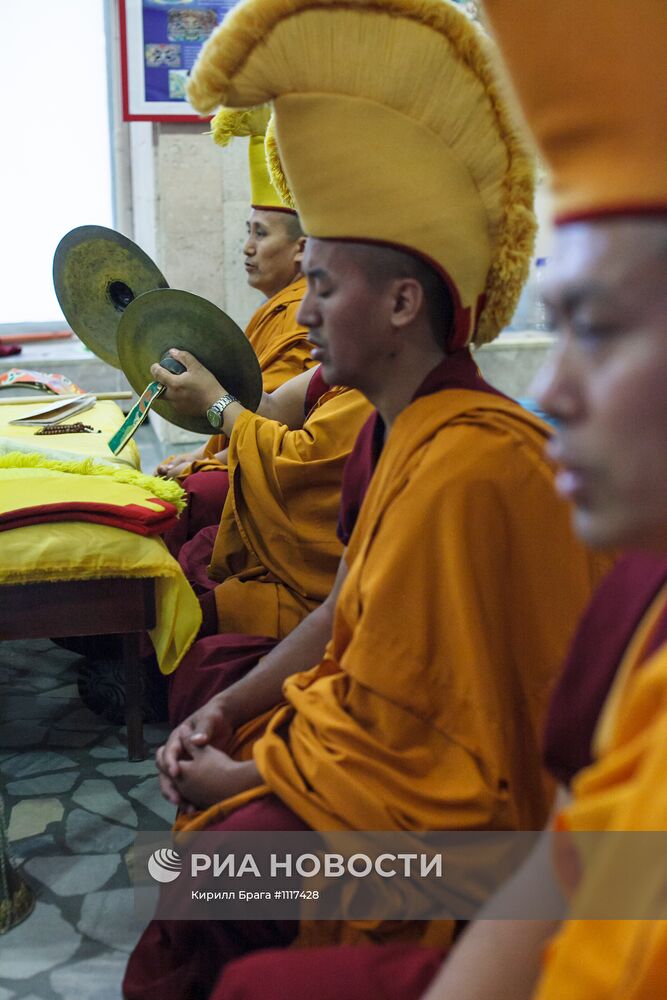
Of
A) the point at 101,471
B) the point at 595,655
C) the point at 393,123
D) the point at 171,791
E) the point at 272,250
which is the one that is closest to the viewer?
the point at 595,655

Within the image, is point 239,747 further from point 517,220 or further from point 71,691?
point 71,691

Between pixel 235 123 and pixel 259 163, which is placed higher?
pixel 235 123

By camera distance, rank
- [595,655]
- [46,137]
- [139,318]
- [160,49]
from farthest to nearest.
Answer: [46,137]
[160,49]
[139,318]
[595,655]

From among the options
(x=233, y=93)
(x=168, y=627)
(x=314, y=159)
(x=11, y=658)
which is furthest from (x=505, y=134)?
(x=11, y=658)

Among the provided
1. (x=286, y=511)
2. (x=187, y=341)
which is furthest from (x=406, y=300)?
(x=187, y=341)

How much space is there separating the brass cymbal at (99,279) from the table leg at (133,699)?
0.91 meters

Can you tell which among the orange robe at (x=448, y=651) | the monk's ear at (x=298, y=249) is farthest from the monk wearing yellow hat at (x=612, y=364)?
the monk's ear at (x=298, y=249)

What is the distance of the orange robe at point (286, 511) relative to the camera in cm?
250

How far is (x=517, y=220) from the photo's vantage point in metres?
1.57

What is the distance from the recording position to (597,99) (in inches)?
29.1

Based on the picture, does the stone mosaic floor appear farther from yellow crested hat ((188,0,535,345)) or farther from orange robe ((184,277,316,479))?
yellow crested hat ((188,0,535,345))

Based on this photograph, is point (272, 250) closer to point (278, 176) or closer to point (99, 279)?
point (99, 279)

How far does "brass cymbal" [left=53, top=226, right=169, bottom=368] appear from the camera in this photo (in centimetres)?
304

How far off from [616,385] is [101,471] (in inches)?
87.2
